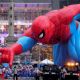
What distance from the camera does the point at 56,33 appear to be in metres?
14.0

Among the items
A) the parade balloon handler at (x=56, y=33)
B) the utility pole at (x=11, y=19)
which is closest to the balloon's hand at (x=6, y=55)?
the parade balloon handler at (x=56, y=33)

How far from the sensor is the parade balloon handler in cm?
1337

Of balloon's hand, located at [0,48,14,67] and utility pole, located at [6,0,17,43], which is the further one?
utility pole, located at [6,0,17,43]

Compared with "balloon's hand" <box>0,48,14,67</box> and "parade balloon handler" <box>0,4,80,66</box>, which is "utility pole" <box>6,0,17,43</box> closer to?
"parade balloon handler" <box>0,4,80,66</box>

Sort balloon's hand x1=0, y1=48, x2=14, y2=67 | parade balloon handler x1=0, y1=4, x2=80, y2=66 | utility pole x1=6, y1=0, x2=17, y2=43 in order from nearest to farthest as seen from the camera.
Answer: balloon's hand x1=0, y1=48, x2=14, y2=67 → parade balloon handler x1=0, y1=4, x2=80, y2=66 → utility pole x1=6, y1=0, x2=17, y2=43

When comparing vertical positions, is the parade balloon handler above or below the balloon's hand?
above

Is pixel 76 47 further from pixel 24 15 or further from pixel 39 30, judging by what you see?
pixel 24 15

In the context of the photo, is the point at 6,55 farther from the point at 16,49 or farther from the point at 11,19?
the point at 11,19

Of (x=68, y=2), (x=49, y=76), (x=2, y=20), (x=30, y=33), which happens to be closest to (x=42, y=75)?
(x=49, y=76)

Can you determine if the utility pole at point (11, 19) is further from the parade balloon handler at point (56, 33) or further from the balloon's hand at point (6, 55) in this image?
the balloon's hand at point (6, 55)

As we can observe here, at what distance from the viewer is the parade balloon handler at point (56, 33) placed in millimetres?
13367

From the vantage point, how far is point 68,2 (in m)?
67.4

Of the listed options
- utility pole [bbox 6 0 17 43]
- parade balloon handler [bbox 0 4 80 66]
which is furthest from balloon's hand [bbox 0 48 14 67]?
utility pole [bbox 6 0 17 43]

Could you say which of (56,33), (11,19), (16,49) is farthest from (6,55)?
(11,19)
